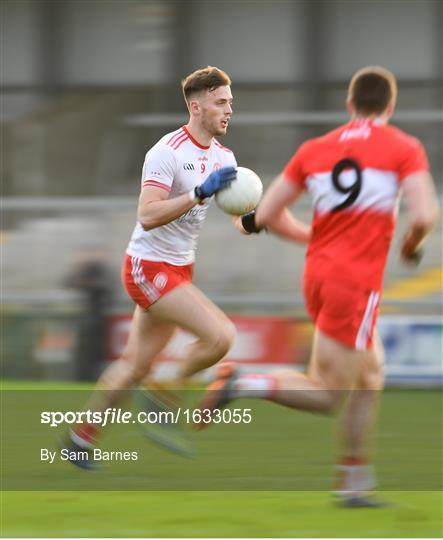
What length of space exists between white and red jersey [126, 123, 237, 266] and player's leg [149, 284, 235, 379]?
0.20 m

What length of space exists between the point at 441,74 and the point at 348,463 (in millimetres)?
13665

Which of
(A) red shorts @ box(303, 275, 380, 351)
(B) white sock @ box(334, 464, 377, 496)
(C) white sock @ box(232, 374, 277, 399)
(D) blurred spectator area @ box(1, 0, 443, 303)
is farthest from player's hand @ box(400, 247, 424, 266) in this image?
(D) blurred spectator area @ box(1, 0, 443, 303)

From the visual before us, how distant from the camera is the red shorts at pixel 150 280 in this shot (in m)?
7.38

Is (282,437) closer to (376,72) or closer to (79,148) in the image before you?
(376,72)

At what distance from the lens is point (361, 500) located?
6.59 meters

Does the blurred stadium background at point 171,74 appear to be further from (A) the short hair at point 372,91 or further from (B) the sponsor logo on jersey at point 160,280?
(A) the short hair at point 372,91

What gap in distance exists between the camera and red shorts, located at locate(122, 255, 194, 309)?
7383 mm

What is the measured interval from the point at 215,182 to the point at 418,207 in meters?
1.15

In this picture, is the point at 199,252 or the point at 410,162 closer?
the point at 410,162

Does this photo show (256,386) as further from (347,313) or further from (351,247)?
(351,247)

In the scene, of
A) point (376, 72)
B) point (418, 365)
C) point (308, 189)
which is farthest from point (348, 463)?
point (418, 365)

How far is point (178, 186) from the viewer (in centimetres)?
739

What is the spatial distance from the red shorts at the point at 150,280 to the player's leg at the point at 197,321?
3cm

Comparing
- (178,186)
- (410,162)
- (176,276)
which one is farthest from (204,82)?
(410,162)
